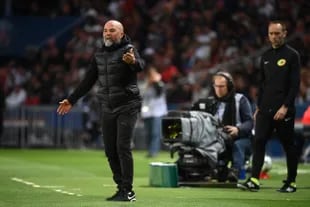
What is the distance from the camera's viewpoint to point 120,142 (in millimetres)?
12344

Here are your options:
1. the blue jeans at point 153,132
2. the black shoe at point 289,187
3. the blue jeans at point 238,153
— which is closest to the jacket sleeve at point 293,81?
the black shoe at point 289,187

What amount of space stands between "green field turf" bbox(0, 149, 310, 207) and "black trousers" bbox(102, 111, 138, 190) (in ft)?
1.16

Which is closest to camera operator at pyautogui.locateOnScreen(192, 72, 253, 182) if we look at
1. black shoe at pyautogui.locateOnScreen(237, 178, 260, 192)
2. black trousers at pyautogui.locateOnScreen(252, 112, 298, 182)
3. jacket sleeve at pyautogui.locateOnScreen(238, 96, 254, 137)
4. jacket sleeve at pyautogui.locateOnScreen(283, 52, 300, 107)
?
jacket sleeve at pyautogui.locateOnScreen(238, 96, 254, 137)

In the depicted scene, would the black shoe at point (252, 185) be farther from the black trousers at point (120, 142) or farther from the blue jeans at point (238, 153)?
the black trousers at point (120, 142)

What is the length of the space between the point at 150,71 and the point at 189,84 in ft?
12.5

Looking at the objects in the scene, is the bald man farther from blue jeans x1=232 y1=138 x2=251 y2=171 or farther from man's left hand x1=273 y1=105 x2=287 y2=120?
blue jeans x1=232 y1=138 x2=251 y2=171

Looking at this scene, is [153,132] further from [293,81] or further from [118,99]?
[118,99]

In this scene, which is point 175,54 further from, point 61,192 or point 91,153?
point 61,192

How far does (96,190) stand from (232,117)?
8.92 ft

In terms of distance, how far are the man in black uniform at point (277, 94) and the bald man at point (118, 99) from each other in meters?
2.03

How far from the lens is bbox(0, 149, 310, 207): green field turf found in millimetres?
12109

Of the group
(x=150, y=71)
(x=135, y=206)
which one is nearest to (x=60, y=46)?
(x=150, y=71)

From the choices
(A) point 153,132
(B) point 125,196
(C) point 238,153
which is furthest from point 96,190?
(A) point 153,132

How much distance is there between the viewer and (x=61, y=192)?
44.9ft
